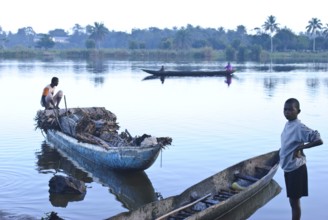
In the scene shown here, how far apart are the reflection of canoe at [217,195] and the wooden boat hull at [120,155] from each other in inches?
70.8

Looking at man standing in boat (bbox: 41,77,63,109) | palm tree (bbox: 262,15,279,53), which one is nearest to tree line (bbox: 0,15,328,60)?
palm tree (bbox: 262,15,279,53)

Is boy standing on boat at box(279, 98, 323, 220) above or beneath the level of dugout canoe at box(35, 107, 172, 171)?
above

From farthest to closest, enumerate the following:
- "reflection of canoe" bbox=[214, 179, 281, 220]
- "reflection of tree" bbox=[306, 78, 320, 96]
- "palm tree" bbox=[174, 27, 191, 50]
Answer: "palm tree" bbox=[174, 27, 191, 50]
"reflection of tree" bbox=[306, 78, 320, 96]
"reflection of canoe" bbox=[214, 179, 281, 220]

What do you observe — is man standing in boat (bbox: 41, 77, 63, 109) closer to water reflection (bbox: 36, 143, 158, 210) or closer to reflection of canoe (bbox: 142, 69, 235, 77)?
water reflection (bbox: 36, 143, 158, 210)

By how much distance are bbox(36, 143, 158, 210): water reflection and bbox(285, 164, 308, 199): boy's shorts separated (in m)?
4.13

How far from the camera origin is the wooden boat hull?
11203mm

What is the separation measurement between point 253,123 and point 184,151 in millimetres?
5739

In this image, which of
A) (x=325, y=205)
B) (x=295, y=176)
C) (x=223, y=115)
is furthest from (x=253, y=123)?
(x=295, y=176)

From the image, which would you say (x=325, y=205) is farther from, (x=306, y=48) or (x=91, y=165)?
(x=306, y=48)

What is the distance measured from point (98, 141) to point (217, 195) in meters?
4.39

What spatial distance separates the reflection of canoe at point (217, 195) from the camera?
7992 mm

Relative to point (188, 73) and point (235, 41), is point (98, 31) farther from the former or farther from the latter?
point (188, 73)

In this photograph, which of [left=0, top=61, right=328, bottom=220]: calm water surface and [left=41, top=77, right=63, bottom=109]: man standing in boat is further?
[left=41, top=77, right=63, bottom=109]: man standing in boat

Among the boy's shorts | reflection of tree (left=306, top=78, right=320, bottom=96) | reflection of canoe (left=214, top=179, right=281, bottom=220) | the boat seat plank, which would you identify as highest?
the boy's shorts
